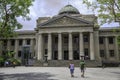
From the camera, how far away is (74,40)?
204 ft

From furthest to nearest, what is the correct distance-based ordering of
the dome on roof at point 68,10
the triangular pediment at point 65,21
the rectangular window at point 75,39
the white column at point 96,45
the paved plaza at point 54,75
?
the dome on roof at point 68,10 < the rectangular window at point 75,39 < the white column at point 96,45 < the triangular pediment at point 65,21 < the paved plaza at point 54,75

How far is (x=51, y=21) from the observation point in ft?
193

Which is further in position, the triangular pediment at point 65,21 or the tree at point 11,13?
the triangular pediment at point 65,21

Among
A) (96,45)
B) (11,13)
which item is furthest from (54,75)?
(96,45)

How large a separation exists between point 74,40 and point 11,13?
3934cm

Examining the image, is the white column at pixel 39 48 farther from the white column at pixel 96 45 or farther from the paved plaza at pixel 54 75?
the paved plaza at pixel 54 75

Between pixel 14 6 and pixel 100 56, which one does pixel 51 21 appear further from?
pixel 14 6

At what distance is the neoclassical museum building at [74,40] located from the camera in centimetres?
5738

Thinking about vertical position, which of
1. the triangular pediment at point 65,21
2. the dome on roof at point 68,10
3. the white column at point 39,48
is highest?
the dome on roof at point 68,10

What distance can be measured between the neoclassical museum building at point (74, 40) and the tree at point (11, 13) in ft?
108

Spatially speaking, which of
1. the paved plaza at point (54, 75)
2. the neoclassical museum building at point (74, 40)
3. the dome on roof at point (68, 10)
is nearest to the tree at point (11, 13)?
the paved plaza at point (54, 75)

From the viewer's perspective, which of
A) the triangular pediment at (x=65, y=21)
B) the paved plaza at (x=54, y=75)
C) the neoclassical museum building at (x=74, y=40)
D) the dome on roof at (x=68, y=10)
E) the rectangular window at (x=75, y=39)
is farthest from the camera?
the dome on roof at (x=68, y=10)

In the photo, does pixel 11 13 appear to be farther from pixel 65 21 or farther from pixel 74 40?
pixel 74 40

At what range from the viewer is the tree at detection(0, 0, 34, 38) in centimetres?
2345
